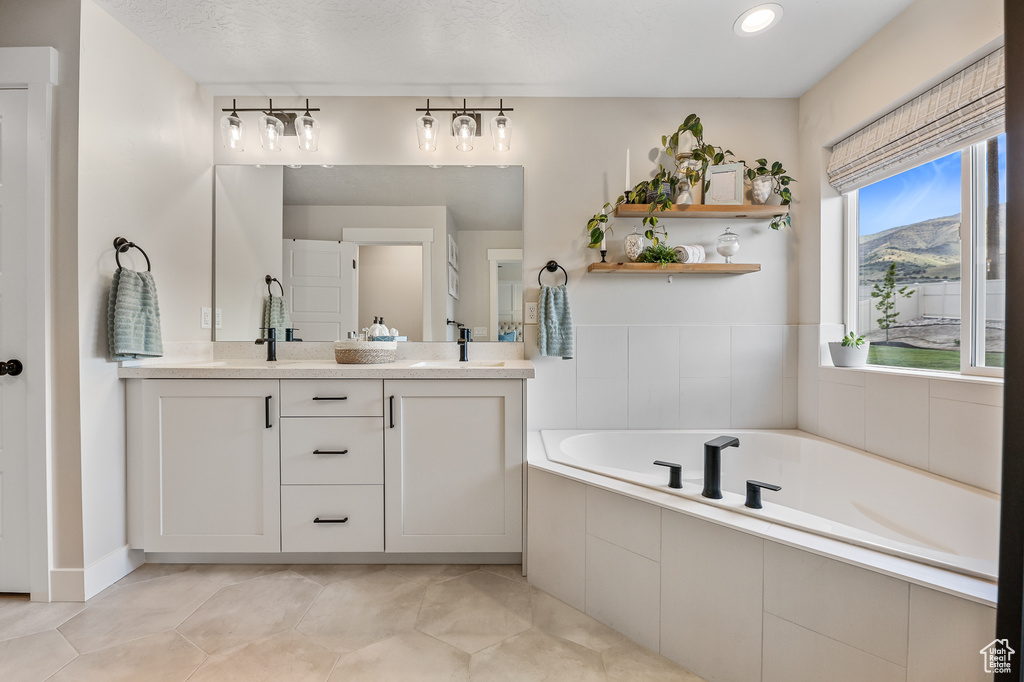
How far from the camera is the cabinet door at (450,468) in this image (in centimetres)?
190

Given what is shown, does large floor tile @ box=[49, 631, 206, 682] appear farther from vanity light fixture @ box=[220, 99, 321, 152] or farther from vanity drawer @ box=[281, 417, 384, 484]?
vanity light fixture @ box=[220, 99, 321, 152]

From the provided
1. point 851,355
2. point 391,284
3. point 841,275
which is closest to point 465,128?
point 391,284

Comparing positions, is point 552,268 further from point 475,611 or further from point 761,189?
point 475,611

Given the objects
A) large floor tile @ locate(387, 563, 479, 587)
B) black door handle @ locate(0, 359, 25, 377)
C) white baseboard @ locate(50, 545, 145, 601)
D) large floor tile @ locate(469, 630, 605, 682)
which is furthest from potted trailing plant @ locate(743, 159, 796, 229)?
white baseboard @ locate(50, 545, 145, 601)

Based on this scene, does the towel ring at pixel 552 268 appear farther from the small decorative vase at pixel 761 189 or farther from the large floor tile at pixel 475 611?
the large floor tile at pixel 475 611

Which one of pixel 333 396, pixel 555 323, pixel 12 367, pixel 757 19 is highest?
pixel 757 19

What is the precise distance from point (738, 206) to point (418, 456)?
1.97 metres

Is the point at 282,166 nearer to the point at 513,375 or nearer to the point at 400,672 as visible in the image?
the point at 513,375

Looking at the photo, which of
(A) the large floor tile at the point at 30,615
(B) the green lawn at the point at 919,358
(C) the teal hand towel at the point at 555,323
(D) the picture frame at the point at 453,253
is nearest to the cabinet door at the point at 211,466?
(A) the large floor tile at the point at 30,615

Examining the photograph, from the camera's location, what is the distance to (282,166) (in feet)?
7.92

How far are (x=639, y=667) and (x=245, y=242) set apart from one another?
2.60 m

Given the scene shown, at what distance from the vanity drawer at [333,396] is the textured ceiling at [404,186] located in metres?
1.04

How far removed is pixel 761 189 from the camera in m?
2.29

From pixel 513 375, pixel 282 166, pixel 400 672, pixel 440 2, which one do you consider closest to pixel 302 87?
pixel 282 166
